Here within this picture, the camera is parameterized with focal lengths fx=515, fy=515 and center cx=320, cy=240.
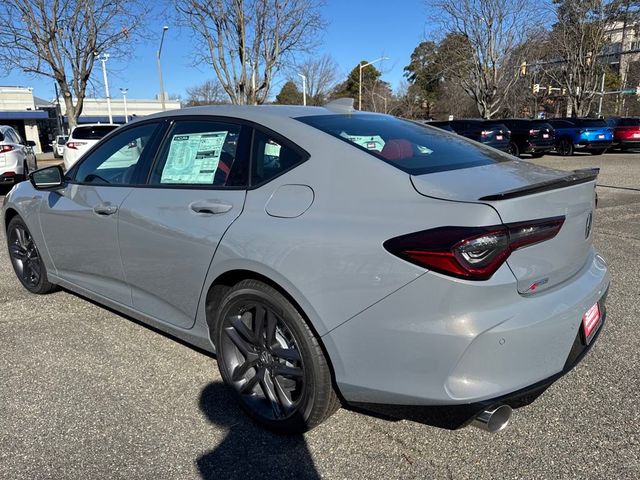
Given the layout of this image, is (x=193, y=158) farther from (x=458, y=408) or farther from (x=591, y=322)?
(x=591, y=322)

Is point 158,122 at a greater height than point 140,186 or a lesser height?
greater

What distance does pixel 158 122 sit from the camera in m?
3.20

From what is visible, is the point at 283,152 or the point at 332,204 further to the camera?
the point at 283,152

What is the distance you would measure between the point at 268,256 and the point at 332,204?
0.37 metres

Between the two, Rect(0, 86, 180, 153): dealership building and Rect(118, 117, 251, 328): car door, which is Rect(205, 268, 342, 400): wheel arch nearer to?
Rect(118, 117, 251, 328): car door

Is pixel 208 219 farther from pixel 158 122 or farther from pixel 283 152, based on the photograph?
pixel 158 122

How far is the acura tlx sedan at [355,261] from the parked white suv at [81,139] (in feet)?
39.5

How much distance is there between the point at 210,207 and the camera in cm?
260

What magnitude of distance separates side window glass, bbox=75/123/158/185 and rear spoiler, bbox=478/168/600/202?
2.17 meters

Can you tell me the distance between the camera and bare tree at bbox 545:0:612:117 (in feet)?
99.1

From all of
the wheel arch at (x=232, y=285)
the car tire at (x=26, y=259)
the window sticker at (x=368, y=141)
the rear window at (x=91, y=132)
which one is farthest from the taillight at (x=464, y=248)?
the rear window at (x=91, y=132)

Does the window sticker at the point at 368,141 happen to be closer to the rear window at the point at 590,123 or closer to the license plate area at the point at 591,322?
the license plate area at the point at 591,322

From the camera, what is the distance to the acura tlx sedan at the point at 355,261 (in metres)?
1.90

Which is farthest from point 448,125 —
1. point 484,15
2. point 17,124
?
point 17,124
